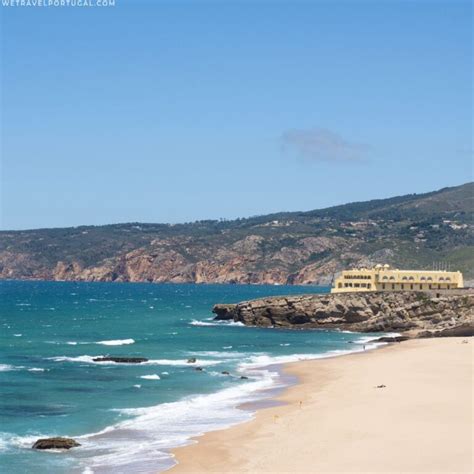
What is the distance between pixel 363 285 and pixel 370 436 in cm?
8548

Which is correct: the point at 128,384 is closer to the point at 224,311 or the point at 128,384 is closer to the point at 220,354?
the point at 220,354

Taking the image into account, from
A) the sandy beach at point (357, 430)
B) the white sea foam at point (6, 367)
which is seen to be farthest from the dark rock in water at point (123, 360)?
the sandy beach at point (357, 430)

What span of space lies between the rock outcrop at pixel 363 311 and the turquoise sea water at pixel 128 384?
4.92 m

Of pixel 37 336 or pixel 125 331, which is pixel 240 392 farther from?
pixel 125 331

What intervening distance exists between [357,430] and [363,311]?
70.2m

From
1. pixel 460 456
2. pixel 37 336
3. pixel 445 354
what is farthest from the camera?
pixel 37 336

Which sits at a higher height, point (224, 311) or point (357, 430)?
point (224, 311)

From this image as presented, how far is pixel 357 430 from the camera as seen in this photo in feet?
135

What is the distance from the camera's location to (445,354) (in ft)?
237

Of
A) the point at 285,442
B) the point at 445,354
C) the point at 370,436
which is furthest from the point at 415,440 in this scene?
the point at 445,354

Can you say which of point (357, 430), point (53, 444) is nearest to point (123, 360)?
point (53, 444)

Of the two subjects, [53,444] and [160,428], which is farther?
[160,428]

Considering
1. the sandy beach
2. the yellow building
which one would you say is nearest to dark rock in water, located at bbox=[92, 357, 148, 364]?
the sandy beach

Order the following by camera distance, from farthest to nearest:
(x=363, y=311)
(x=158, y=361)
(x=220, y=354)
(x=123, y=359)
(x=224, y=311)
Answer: (x=224, y=311) < (x=363, y=311) < (x=220, y=354) < (x=158, y=361) < (x=123, y=359)
